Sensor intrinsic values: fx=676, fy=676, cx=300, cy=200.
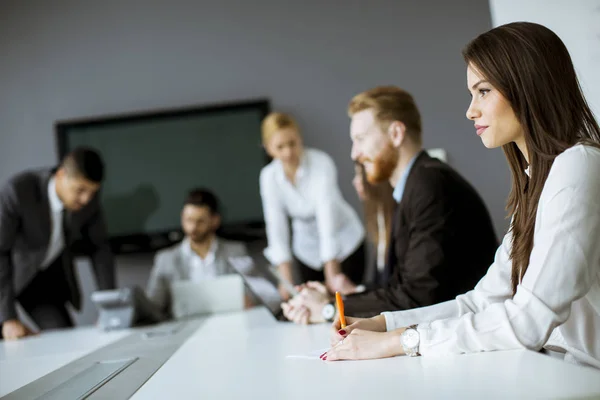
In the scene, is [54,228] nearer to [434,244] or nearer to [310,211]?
[310,211]

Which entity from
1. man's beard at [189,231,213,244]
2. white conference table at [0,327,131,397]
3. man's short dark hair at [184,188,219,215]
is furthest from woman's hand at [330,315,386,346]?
man's short dark hair at [184,188,219,215]

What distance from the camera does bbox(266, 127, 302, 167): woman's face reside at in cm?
378

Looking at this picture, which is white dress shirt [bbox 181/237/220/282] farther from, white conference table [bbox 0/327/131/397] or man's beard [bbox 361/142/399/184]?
man's beard [bbox 361/142/399/184]

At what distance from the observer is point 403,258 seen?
6.56 feet

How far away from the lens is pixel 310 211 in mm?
3939

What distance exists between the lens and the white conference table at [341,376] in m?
0.91

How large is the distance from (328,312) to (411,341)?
0.78 m

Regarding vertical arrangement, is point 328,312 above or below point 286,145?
below

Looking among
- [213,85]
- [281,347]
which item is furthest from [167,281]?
[281,347]

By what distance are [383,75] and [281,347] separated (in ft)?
10.7

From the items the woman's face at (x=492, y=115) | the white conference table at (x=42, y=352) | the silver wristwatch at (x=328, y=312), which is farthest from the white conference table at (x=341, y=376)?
the woman's face at (x=492, y=115)

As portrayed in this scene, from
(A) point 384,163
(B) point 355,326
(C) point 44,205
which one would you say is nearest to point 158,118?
(C) point 44,205

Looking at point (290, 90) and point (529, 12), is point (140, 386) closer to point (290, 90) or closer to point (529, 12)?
point (529, 12)

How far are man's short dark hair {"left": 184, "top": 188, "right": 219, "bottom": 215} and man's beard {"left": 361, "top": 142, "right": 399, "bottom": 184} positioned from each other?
202 centimetres
